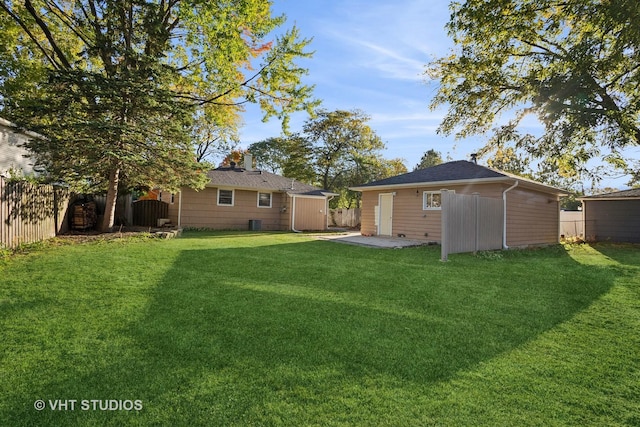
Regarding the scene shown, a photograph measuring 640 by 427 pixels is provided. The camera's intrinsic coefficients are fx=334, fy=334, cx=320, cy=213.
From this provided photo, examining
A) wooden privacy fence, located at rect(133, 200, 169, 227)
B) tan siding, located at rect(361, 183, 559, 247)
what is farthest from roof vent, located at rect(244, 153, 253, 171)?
tan siding, located at rect(361, 183, 559, 247)

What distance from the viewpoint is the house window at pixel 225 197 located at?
55.3ft

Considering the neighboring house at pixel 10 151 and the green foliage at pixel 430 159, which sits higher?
the green foliage at pixel 430 159

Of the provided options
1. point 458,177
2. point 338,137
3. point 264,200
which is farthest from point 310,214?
point 338,137

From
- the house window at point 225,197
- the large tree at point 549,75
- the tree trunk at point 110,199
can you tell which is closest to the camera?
the large tree at point 549,75

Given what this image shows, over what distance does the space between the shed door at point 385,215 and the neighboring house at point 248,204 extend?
16.0 feet

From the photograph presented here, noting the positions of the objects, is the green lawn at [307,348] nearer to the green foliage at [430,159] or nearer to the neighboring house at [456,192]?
the neighboring house at [456,192]

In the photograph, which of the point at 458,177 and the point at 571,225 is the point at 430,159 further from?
the point at 458,177

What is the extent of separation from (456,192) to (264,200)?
992cm

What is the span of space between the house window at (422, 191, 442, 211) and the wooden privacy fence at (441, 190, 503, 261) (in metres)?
2.18

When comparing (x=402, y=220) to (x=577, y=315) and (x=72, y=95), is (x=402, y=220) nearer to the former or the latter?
(x=577, y=315)

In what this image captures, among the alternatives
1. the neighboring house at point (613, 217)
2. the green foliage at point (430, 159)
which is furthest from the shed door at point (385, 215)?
the green foliage at point (430, 159)

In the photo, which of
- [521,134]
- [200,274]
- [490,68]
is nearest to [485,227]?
[521,134]

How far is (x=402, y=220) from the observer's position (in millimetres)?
13820

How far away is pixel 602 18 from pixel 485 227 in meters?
5.80
